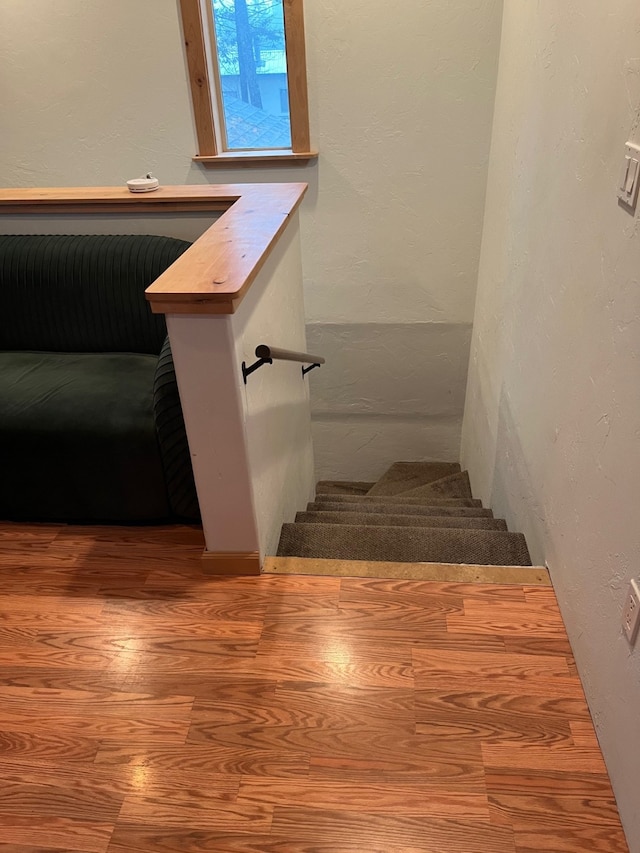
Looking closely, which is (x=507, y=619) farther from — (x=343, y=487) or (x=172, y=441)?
(x=343, y=487)

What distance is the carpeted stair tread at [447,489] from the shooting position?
3289mm

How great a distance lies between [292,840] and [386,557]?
0.90 metres

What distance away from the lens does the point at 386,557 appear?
76.2 inches

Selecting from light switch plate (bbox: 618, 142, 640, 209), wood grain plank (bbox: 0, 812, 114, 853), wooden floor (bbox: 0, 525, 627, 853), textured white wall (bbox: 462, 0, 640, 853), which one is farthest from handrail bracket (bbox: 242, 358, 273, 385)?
wood grain plank (bbox: 0, 812, 114, 853)

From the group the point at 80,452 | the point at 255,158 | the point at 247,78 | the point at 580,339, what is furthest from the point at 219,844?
the point at 247,78

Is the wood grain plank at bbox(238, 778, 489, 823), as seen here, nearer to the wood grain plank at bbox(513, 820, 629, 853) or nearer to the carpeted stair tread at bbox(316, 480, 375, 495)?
the wood grain plank at bbox(513, 820, 629, 853)

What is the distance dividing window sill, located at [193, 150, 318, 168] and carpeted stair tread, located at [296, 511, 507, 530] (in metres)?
1.85

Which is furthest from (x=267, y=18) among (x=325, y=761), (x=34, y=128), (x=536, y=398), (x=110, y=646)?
(x=325, y=761)

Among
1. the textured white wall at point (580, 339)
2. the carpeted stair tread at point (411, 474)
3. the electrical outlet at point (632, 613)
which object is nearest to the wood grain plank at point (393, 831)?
the textured white wall at point (580, 339)

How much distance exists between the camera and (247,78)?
10.5ft

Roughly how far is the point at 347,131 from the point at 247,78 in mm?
629

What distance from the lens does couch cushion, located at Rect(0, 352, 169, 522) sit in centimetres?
189

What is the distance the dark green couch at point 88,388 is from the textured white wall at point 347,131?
122cm

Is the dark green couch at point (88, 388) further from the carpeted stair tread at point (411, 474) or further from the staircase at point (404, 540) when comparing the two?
the carpeted stair tread at point (411, 474)
